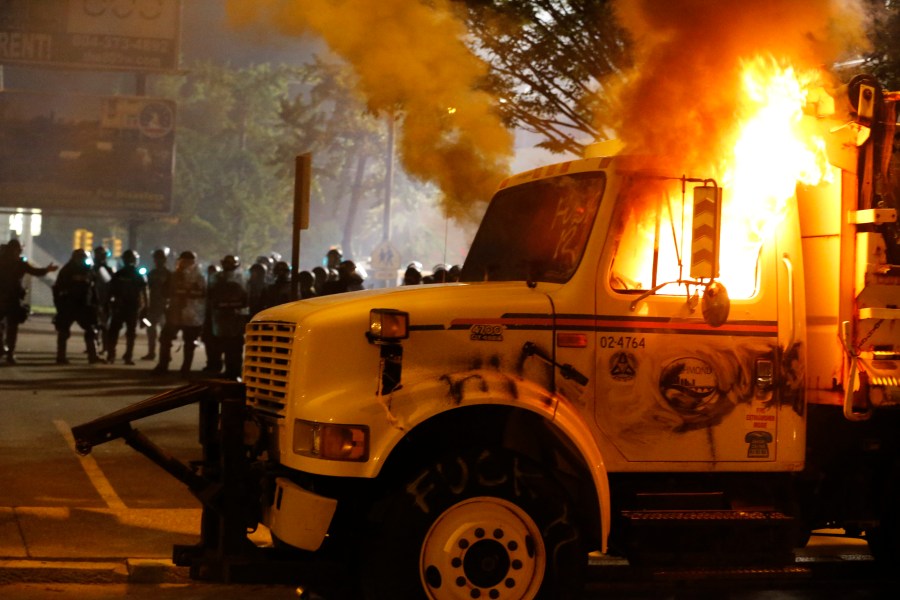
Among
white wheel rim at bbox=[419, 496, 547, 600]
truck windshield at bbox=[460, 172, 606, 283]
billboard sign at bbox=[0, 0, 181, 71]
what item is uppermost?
billboard sign at bbox=[0, 0, 181, 71]

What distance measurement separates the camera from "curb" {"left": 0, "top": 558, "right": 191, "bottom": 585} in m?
7.61

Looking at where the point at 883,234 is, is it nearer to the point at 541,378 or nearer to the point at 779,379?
the point at 779,379

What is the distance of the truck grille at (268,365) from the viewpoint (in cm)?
619

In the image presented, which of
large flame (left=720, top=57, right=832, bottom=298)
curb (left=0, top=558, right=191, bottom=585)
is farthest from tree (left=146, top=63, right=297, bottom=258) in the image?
large flame (left=720, top=57, right=832, bottom=298)

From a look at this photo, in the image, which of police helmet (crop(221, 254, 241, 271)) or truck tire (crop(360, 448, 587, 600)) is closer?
truck tire (crop(360, 448, 587, 600))

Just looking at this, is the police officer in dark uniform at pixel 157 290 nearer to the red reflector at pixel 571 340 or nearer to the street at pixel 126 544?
the street at pixel 126 544

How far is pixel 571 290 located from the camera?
20.7 ft

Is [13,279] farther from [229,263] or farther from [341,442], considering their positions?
[341,442]

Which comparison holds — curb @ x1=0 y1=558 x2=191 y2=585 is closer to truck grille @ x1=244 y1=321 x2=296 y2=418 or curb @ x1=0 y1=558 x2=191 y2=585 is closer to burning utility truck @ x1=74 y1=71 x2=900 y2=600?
burning utility truck @ x1=74 y1=71 x2=900 y2=600

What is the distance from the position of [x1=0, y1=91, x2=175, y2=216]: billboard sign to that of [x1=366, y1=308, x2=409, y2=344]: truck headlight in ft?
121

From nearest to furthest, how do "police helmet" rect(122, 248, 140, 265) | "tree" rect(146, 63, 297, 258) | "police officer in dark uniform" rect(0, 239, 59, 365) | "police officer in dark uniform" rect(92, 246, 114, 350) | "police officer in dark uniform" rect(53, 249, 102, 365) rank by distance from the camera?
"police officer in dark uniform" rect(0, 239, 59, 365) < "police officer in dark uniform" rect(53, 249, 102, 365) < "police helmet" rect(122, 248, 140, 265) < "police officer in dark uniform" rect(92, 246, 114, 350) < "tree" rect(146, 63, 297, 258)

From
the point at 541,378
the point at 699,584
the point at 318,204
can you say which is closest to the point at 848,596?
the point at 699,584

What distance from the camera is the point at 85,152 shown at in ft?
137

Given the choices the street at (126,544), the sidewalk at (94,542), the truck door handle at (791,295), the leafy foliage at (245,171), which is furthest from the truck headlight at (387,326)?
the leafy foliage at (245,171)
